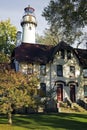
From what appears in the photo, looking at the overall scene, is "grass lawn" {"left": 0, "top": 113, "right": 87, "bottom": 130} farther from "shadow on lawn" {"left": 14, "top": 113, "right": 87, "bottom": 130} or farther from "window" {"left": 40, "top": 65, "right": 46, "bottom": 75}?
"window" {"left": 40, "top": 65, "right": 46, "bottom": 75}

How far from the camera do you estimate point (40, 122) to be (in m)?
28.5

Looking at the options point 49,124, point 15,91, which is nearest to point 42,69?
point 15,91

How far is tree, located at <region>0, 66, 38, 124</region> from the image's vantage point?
27.1 m

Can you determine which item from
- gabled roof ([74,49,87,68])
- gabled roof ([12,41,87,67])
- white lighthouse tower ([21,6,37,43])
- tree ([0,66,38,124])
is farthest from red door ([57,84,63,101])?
tree ([0,66,38,124])

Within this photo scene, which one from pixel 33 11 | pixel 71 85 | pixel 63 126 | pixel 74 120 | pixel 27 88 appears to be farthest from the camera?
pixel 33 11

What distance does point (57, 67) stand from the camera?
46938mm

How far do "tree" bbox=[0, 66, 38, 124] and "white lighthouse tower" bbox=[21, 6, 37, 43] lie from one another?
27708mm

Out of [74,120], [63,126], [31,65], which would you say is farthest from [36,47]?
[63,126]

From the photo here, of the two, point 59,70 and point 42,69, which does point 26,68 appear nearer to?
point 42,69

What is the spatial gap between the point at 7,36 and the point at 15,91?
31977 millimetres

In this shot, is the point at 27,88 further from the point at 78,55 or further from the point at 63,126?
the point at 78,55

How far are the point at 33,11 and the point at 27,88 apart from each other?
32.0 metres

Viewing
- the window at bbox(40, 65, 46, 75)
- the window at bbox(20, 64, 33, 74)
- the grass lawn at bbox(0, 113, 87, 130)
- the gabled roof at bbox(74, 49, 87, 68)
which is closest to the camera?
the grass lawn at bbox(0, 113, 87, 130)

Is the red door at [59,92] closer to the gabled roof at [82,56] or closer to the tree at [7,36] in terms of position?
the gabled roof at [82,56]
